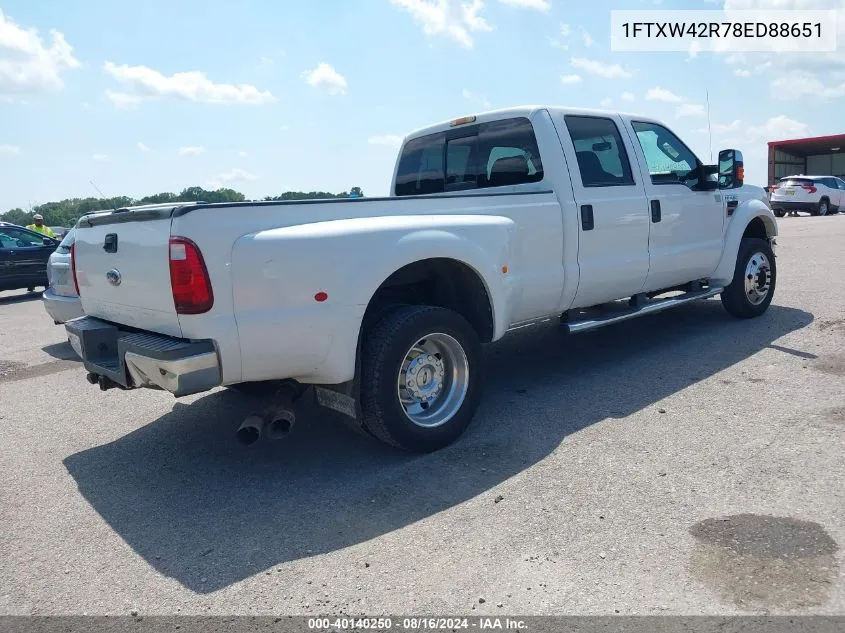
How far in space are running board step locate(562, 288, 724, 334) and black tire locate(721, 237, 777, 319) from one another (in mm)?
308

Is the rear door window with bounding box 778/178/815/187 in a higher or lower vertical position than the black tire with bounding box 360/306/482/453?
higher

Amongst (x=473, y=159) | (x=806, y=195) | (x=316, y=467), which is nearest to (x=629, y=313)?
(x=473, y=159)

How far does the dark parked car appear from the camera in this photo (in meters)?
13.3

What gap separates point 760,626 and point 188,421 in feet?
12.9

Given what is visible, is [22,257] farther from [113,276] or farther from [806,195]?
[806,195]

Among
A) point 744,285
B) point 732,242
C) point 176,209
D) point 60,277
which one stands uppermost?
point 176,209

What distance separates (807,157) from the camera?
146 ft

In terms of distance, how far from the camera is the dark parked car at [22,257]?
13.3 metres

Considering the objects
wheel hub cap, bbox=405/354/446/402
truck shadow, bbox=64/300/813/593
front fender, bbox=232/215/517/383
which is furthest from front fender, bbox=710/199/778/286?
front fender, bbox=232/215/517/383

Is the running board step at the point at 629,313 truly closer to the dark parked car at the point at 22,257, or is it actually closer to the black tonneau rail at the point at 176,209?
the black tonneau rail at the point at 176,209

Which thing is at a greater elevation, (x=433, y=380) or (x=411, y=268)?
(x=411, y=268)

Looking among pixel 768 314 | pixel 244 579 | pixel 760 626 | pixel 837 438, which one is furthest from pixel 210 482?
pixel 768 314

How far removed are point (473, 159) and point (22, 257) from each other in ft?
37.1

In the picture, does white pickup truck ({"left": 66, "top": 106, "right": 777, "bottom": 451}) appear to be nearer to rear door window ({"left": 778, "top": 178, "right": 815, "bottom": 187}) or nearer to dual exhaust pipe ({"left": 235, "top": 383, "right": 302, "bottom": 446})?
dual exhaust pipe ({"left": 235, "top": 383, "right": 302, "bottom": 446})
